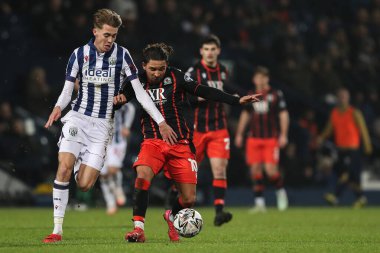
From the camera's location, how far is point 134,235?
8.70m

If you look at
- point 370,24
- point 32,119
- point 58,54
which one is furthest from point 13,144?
point 370,24

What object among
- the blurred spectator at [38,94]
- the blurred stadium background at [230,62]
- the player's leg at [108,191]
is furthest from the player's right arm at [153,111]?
the blurred spectator at [38,94]

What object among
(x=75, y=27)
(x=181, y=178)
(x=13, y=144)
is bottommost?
(x=181, y=178)

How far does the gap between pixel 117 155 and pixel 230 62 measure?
214 inches

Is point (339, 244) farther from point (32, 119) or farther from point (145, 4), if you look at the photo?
point (145, 4)

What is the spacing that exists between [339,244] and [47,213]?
280 inches

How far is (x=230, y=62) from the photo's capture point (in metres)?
21.0

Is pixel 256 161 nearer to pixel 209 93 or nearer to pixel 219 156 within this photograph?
pixel 219 156

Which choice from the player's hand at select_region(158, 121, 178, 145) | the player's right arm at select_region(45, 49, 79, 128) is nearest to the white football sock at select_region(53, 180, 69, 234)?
the player's right arm at select_region(45, 49, 79, 128)

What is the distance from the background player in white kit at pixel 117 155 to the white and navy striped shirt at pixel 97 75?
260 inches

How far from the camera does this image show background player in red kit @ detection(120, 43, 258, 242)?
8914mm

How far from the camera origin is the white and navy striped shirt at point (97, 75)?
909cm

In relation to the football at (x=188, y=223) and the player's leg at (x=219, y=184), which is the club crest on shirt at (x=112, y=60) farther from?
the player's leg at (x=219, y=184)

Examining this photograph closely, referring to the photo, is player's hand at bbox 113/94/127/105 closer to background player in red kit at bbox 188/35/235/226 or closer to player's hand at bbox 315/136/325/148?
background player in red kit at bbox 188/35/235/226
